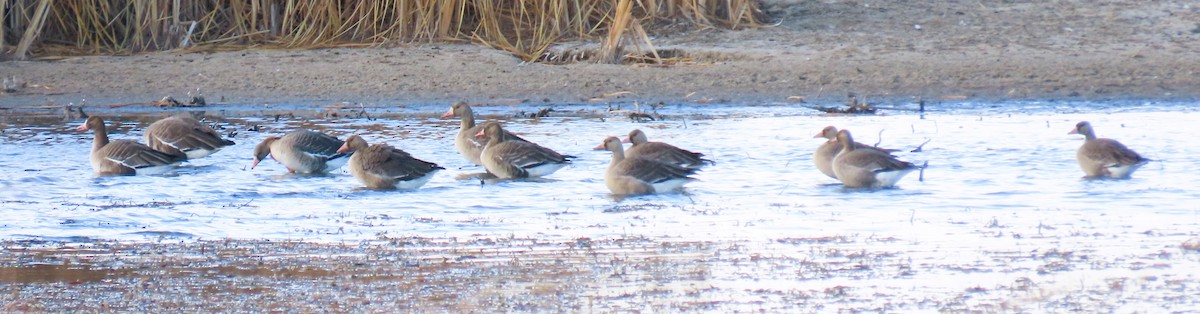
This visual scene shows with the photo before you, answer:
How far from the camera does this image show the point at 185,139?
11.4 metres

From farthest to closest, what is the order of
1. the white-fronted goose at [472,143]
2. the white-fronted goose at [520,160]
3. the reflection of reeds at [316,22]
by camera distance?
the reflection of reeds at [316,22] → the white-fronted goose at [472,143] → the white-fronted goose at [520,160]

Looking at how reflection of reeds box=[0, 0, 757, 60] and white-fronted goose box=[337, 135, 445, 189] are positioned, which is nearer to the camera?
white-fronted goose box=[337, 135, 445, 189]

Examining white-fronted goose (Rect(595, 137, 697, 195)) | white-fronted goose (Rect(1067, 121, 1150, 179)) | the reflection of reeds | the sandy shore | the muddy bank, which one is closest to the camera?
the muddy bank

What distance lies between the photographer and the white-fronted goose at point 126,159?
10.7m

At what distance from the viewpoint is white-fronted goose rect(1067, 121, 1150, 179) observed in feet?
33.2

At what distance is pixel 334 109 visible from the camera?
48.7ft

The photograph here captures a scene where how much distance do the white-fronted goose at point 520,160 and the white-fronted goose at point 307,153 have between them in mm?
1068

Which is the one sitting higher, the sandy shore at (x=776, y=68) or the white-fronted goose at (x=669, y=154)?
the white-fronted goose at (x=669, y=154)

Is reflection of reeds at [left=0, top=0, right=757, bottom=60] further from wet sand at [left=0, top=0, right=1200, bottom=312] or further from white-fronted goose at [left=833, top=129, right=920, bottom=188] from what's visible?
white-fronted goose at [left=833, top=129, right=920, bottom=188]

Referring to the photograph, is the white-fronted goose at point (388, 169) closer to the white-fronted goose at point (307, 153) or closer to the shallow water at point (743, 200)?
the shallow water at point (743, 200)

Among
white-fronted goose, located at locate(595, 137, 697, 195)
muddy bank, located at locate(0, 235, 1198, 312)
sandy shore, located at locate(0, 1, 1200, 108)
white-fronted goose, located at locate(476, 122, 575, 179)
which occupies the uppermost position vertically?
muddy bank, located at locate(0, 235, 1198, 312)

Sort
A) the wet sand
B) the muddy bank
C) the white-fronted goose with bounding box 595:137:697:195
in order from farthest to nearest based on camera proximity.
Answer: the white-fronted goose with bounding box 595:137:697:195 < the wet sand < the muddy bank

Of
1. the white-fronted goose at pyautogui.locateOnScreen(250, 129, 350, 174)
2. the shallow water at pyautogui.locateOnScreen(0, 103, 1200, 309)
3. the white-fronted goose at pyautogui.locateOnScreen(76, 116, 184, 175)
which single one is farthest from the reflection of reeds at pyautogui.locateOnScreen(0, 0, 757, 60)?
the white-fronted goose at pyautogui.locateOnScreen(76, 116, 184, 175)

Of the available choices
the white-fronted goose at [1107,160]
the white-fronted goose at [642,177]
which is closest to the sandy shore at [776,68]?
the white-fronted goose at [1107,160]
